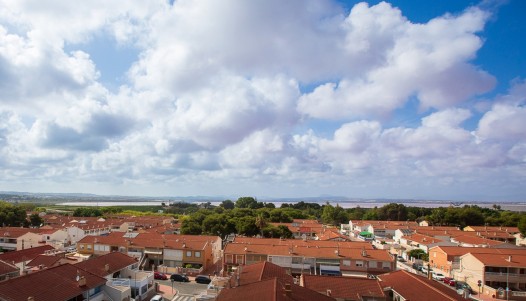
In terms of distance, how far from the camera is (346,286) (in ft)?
104

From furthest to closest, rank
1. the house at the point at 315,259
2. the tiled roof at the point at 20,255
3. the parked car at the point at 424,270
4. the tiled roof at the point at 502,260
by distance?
1. the parked car at the point at 424,270
2. the house at the point at 315,259
3. the tiled roof at the point at 502,260
4. the tiled roof at the point at 20,255

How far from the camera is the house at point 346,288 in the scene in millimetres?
30266

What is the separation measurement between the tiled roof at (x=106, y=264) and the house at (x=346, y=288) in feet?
68.4

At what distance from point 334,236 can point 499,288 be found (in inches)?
1164

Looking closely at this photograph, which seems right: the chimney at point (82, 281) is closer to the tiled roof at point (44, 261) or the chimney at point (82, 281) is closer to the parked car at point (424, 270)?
the tiled roof at point (44, 261)

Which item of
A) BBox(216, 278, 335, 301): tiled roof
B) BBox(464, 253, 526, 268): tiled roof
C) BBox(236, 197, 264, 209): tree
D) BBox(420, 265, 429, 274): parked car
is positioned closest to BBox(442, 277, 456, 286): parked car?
BBox(420, 265, 429, 274): parked car

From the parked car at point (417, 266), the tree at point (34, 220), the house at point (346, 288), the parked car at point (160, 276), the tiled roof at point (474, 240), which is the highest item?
the house at point (346, 288)

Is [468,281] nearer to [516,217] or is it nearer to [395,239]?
[395,239]

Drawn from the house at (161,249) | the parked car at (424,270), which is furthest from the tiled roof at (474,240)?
the house at (161,249)

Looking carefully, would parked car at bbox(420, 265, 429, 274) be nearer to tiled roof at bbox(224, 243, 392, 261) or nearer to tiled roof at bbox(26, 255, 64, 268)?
tiled roof at bbox(224, 243, 392, 261)

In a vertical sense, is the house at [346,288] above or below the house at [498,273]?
above

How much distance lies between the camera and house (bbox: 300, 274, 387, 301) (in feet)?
99.3

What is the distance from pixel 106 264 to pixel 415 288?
3112cm

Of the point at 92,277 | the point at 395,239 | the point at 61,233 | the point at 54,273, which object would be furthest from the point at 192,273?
the point at 395,239
